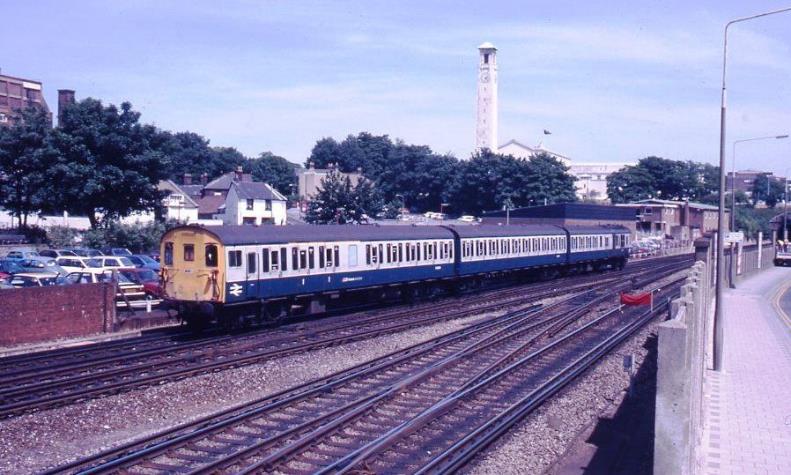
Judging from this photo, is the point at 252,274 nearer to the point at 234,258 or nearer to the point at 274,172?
the point at 234,258

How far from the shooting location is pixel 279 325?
23172 mm

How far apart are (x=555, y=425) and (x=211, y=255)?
1120cm

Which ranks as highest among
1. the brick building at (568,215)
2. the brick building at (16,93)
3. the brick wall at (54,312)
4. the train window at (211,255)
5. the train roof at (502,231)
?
the brick building at (16,93)

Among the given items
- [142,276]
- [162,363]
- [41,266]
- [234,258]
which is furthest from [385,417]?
[41,266]

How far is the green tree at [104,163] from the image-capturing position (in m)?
47.2

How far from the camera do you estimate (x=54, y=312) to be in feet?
69.5

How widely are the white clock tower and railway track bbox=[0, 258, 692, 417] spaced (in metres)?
104

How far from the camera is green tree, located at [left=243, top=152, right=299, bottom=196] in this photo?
113 metres

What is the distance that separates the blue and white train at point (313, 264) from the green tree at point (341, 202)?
23.2 m

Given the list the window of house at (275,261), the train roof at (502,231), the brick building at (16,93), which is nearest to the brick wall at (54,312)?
the window of house at (275,261)

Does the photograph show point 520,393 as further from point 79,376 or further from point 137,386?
point 79,376

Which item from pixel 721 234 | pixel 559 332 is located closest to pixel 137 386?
pixel 559 332

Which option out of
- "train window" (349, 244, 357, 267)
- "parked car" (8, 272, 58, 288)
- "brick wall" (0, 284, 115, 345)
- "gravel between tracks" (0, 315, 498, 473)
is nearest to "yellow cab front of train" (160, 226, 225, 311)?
"brick wall" (0, 284, 115, 345)

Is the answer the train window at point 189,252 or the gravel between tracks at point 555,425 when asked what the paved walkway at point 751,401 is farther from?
the train window at point 189,252
